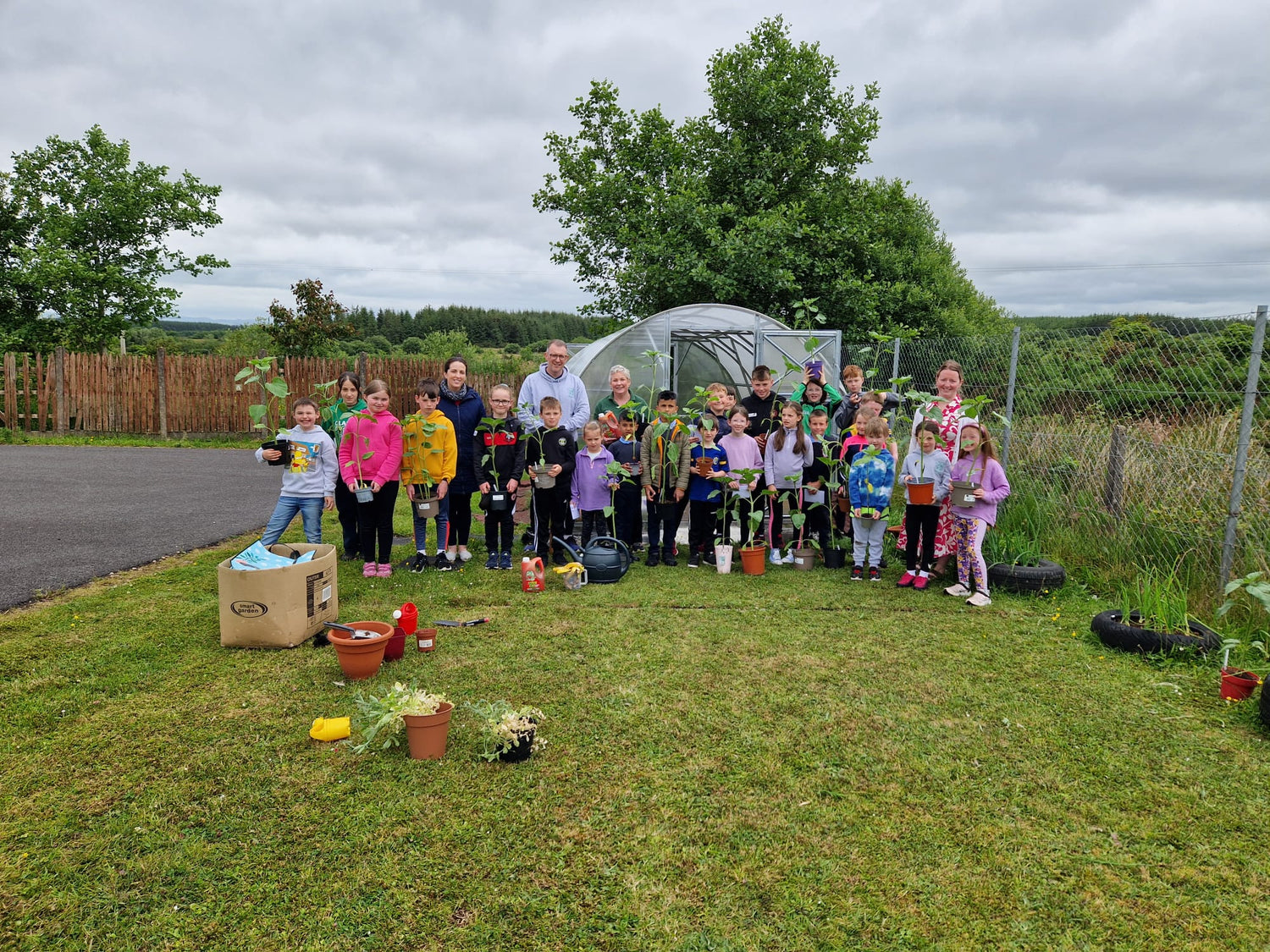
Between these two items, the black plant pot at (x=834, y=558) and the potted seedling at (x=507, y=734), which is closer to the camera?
the potted seedling at (x=507, y=734)

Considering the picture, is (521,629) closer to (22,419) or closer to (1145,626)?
(1145,626)

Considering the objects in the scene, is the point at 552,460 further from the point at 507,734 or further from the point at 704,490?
the point at 507,734

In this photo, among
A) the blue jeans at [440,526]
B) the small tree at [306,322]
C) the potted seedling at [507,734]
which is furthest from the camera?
the small tree at [306,322]

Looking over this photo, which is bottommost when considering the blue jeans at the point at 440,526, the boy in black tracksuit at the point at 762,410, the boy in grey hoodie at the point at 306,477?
the blue jeans at the point at 440,526

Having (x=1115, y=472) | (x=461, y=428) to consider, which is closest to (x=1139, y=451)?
(x=1115, y=472)

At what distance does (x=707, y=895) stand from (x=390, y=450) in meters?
4.52

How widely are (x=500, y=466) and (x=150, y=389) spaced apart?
1381 cm

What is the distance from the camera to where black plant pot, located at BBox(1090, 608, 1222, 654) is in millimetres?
4215

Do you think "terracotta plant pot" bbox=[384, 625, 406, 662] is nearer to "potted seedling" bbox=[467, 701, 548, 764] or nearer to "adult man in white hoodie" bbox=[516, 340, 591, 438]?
"potted seedling" bbox=[467, 701, 548, 764]

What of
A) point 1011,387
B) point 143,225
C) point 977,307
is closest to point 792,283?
point 1011,387

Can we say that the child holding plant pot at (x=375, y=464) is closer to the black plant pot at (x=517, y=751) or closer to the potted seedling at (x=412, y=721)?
the potted seedling at (x=412, y=721)

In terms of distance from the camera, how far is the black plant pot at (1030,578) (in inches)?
214

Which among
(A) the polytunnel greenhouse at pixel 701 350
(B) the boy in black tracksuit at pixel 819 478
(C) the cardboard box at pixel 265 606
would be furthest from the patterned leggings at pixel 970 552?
(C) the cardboard box at pixel 265 606

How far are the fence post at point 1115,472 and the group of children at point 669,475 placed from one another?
1257mm
